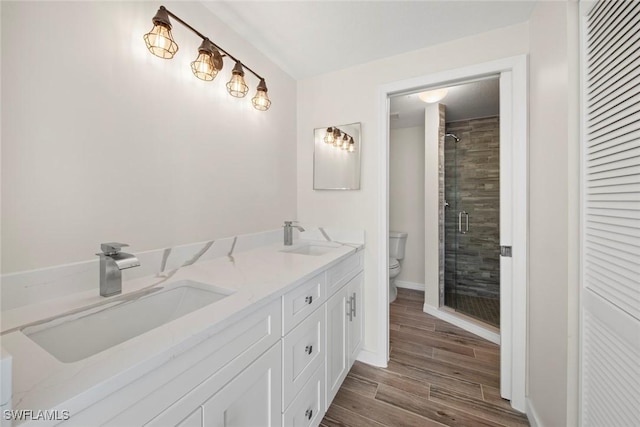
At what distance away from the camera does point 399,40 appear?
167 centimetres

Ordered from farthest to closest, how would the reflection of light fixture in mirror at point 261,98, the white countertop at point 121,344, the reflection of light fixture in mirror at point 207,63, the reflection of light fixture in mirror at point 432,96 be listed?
the reflection of light fixture in mirror at point 432,96, the reflection of light fixture in mirror at point 261,98, the reflection of light fixture in mirror at point 207,63, the white countertop at point 121,344

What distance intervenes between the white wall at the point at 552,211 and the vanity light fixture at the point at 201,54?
1496mm

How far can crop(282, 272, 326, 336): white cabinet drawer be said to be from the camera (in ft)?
3.35

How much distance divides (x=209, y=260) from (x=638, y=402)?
5.50 ft

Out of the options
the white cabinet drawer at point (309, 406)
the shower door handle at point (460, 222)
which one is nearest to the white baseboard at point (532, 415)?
the white cabinet drawer at point (309, 406)

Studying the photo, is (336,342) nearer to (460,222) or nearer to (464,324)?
(464,324)

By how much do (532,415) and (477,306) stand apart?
161 cm

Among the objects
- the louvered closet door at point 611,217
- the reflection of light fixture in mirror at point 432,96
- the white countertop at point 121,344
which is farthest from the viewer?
the reflection of light fixture in mirror at point 432,96

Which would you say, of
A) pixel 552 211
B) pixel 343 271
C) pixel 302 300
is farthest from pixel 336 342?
pixel 552 211

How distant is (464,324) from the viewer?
8.10ft

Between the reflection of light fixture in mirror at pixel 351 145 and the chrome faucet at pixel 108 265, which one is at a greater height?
the reflection of light fixture in mirror at pixel 351 145

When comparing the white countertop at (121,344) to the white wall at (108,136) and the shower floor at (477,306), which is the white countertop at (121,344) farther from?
the shower floor at (477,306)

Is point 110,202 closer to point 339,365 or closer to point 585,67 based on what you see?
point 339,365

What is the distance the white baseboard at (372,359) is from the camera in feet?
6.14
